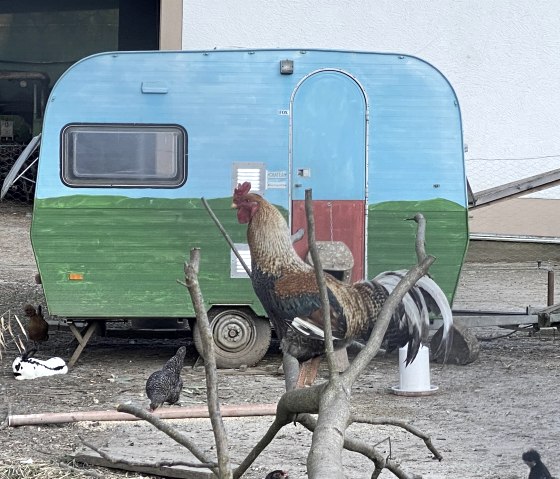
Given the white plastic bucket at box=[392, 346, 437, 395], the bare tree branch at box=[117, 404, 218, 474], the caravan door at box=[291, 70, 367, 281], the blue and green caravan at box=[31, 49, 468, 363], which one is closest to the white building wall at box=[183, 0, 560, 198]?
the blue and green caravan at box=[31, 49, 468, 363]

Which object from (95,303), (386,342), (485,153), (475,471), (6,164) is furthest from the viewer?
(6,164)

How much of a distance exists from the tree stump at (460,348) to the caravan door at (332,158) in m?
1.06

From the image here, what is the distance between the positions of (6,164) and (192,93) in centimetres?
1391

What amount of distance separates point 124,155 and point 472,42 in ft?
30.8

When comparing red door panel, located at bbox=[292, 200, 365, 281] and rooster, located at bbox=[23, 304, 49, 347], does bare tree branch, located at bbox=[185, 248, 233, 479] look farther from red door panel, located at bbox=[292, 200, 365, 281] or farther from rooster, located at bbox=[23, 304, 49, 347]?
rooster, located at bbox=[23, 304, 49, 347]

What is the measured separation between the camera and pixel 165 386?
313 inches

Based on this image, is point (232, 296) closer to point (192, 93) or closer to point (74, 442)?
point (192, 93)

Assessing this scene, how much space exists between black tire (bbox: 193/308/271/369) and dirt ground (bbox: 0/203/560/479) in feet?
0.53

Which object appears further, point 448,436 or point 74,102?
point 74,102

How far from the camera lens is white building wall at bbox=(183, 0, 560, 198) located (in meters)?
17.8

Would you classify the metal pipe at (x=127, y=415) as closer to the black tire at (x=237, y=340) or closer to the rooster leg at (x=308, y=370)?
the rooster leg at (x=308, y=370)

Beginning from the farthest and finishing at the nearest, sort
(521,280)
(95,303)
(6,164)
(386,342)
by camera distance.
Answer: (6,164)
(521,280)
(95,303)
(386,342)

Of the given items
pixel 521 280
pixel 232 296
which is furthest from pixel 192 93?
pixel 521 280

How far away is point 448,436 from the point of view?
739 cm
